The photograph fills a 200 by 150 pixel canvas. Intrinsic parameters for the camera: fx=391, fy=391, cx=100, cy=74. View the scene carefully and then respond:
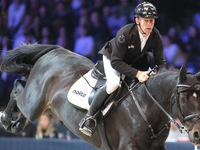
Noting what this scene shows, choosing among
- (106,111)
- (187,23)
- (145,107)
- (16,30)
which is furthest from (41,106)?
(16,30)

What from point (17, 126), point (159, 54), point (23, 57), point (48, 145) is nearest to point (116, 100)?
point (159, 54)

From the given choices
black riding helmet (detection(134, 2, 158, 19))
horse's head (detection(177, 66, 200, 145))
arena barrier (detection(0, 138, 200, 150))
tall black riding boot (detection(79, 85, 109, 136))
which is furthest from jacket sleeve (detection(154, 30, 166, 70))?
arena barrier (detection(0, 138, 200, 150))

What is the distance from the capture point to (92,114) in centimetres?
475

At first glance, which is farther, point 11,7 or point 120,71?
point 11,7

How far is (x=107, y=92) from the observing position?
4.62 metres

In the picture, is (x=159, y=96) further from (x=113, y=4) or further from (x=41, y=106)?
(x=113, y=4)

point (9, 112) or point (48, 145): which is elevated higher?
point (9, 112)

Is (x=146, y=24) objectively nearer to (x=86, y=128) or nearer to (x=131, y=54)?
(x=131, y=54)

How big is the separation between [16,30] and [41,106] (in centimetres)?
615

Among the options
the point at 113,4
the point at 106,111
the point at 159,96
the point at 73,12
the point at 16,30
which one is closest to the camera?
the point at 159,96

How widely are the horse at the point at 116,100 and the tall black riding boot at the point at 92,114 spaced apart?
17 cm

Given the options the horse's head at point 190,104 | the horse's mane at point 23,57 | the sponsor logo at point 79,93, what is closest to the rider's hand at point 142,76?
the horse's head at point 190,104

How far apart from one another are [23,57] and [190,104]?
3.52 metres

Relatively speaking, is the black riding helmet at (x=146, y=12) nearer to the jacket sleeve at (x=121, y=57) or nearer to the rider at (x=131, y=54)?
the rider at (x=131, y=54)
